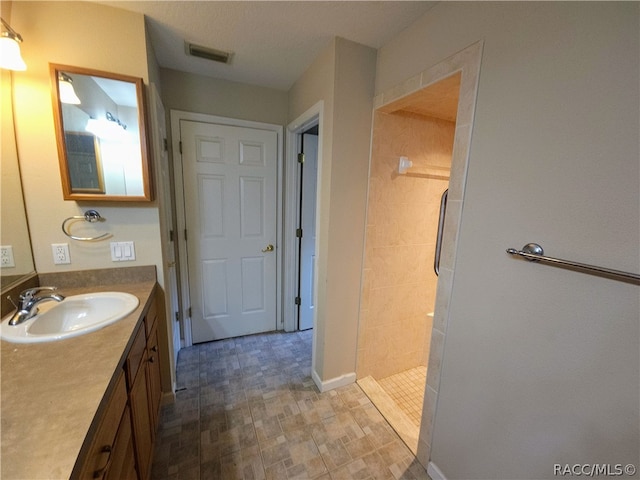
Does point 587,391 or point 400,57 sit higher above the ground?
point 400,57

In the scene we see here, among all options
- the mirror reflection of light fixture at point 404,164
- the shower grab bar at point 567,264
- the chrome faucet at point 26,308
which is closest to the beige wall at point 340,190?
the mirror reflection of light fixture at point 404,164

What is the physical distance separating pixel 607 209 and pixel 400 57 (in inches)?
49.6

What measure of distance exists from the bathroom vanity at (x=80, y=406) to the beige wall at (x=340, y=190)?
108 centimetres

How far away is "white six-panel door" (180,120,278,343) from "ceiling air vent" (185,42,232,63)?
1.60ft

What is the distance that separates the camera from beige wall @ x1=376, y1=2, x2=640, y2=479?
2.34 ft

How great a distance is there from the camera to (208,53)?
1.77m

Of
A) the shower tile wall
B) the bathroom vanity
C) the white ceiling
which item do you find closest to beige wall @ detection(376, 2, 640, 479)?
the white ceiling

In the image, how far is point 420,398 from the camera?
6.49 feet

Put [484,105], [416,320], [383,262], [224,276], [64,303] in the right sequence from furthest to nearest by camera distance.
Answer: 1. [224,276]
2. [416,320]
3. [383,262]
4. [64,303]
5. [484,105]

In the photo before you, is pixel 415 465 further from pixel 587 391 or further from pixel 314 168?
pixel 314 168

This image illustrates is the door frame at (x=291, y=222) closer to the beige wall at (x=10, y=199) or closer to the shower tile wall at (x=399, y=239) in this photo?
the shower tile wall at (x=399, y=239)

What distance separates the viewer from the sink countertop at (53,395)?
527 mm

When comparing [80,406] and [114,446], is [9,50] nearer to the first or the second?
[80,406]

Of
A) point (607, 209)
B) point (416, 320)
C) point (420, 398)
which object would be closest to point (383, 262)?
point (416, 320)
